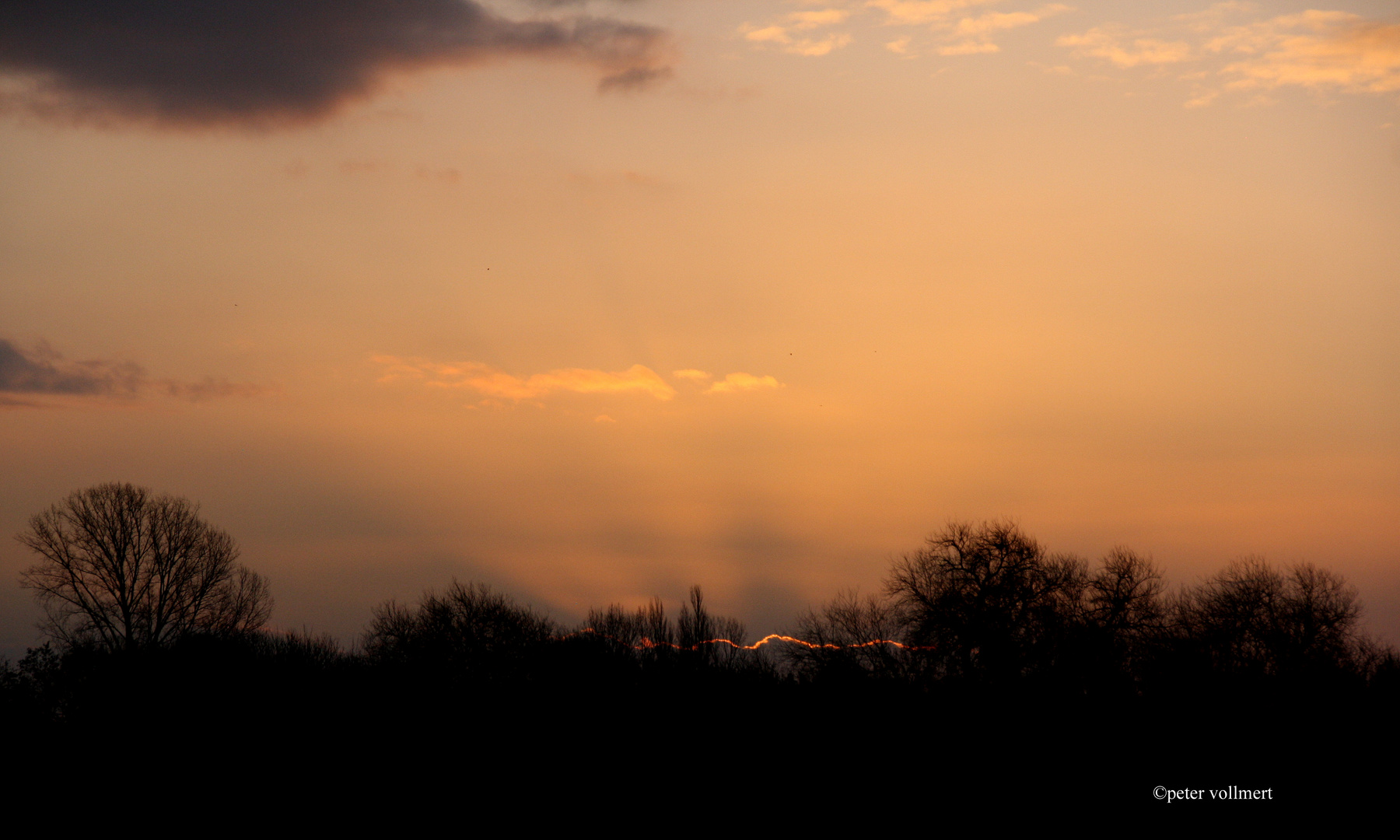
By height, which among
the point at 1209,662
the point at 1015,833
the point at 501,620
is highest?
the point at 501,620

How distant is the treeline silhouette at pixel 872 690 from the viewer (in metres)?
63.3

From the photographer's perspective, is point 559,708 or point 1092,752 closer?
point 1092,752

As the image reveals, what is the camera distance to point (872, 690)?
79438 millimetres

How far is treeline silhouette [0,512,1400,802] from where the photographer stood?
6328cm

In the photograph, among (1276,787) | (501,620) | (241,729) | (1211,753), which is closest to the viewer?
(1276,787)

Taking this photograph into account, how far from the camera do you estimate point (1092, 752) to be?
62.7 metres

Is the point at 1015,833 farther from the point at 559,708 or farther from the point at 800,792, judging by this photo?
the point at 559,708

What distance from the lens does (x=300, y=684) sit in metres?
79.3

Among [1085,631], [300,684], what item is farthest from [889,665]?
[300,684]

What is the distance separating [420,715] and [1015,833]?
Answer: 4373 cm

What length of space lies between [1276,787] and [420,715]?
2137 inches

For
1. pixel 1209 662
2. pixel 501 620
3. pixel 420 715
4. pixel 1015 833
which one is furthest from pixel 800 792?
pixel 501 620

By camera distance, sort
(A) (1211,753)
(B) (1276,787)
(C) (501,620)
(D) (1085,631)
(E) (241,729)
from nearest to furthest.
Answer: (B) (1276,787)
(A) (1211,753)
(E) (241,729)
(D) (1085,631)
(C) (501,620)

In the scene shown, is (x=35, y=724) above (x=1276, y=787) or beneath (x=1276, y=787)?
above
